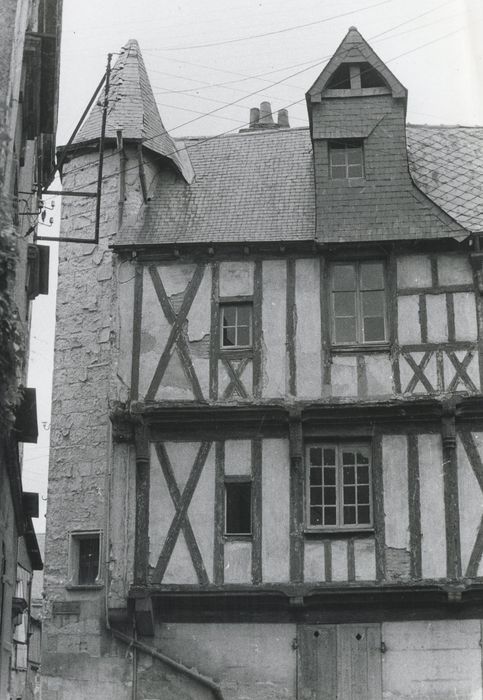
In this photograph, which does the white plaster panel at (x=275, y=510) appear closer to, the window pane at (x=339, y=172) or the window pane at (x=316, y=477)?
the window pane at (x=316, y=477)

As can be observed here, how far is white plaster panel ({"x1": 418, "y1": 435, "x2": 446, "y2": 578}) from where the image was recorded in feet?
54.5

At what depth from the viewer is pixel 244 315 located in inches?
710

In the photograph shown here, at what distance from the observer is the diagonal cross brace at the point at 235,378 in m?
17.5

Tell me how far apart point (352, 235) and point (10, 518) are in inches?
261

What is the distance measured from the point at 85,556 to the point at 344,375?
4.82 meters

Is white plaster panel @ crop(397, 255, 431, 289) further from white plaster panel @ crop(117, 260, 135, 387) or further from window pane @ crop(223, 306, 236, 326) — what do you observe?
white plaster panel @ crop(117, 260, 135, 387)

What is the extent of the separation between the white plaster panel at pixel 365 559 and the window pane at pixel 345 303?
3.41 m

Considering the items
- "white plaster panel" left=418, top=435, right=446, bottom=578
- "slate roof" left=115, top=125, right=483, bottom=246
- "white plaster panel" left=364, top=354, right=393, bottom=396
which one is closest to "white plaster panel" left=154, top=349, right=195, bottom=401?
"slate roof" left=115, top=125, right=483, bottom=246

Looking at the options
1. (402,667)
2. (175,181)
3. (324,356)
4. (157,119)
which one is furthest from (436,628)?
(157,119)

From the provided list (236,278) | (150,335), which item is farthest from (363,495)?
(150,335)

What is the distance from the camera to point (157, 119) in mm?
20625

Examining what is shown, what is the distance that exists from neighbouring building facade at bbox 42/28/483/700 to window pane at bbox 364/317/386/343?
1.4 inches

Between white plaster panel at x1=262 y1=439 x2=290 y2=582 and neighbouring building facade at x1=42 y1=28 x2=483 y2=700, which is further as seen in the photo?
white plaster panel at x1=262 y1=439 x2=290 y2=582

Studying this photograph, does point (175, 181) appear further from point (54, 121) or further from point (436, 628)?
point (436, 628)
